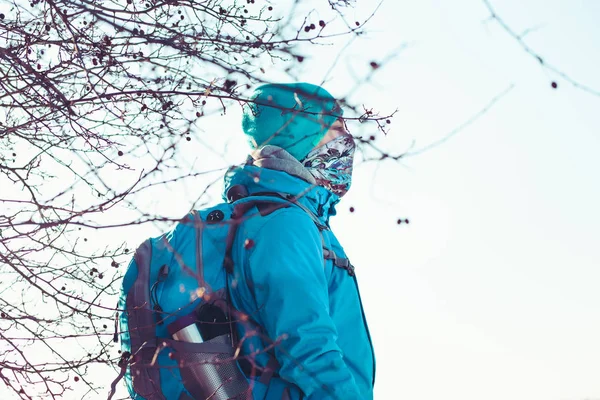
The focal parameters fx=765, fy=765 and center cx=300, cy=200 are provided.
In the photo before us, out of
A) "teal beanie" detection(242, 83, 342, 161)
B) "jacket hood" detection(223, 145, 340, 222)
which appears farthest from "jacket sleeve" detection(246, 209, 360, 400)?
"teal beanie" detection(242, 83, 342, 161)

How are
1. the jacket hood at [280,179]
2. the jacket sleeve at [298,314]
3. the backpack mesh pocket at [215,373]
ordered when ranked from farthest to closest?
1. the jacket hood at [280,179]
2. the backpack mesh pocket at [215,373]
3. the jacket sleeve at [298,314]

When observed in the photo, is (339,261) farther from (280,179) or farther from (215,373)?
(215,373)

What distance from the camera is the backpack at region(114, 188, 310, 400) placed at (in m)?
2.89

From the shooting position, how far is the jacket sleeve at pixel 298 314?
8.91 feet

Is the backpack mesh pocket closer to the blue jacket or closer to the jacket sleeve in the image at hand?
the blue jacket

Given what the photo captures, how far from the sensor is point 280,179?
10.6 ft

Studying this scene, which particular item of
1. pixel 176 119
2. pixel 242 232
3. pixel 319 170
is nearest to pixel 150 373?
pixel 242 232

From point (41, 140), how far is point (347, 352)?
2292mm

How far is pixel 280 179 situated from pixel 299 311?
698 mm

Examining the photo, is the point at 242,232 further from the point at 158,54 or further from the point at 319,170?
the point at 158,54

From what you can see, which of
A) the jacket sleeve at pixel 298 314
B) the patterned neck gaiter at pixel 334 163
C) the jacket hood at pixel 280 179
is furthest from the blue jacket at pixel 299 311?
the patterned neck gaiter at pixel 334 163

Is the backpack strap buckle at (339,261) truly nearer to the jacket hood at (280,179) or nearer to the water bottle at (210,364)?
the jacket hood at (280,179)

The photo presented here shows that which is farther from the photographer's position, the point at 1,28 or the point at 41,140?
the point at 41,140

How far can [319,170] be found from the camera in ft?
11.7
